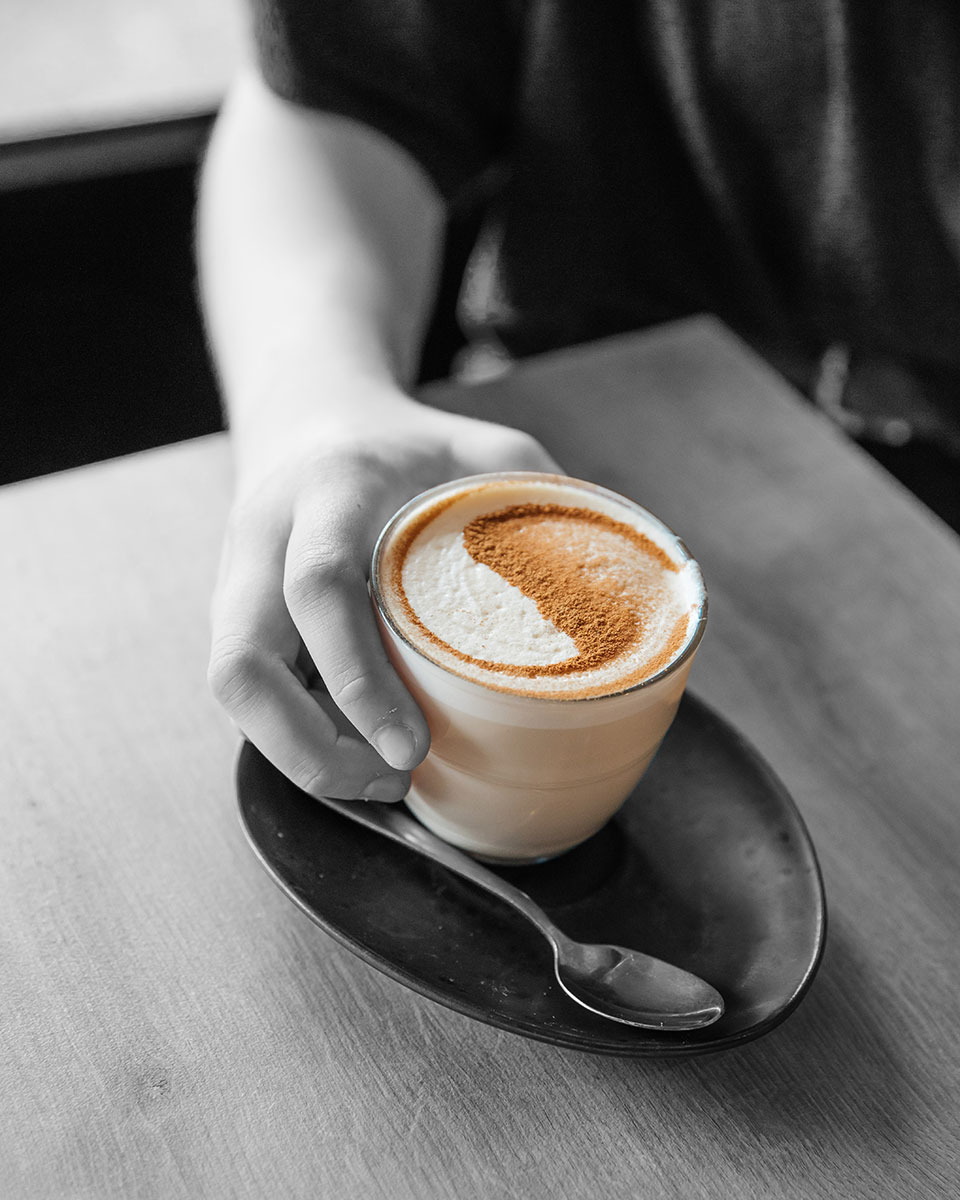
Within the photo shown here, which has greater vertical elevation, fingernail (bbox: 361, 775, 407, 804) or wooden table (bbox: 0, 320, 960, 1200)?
fingernail (bbox: 361, 775, 407, 804)

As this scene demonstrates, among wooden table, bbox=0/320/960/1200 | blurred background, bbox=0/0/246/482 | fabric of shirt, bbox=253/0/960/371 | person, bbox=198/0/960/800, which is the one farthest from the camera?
blurred background, bbox=0/0/246/482

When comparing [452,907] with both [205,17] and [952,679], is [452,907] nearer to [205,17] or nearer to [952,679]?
[952,679]

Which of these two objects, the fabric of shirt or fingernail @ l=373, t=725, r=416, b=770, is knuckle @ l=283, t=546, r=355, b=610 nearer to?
fingernail @ l=373, t=725, r=416, b=770

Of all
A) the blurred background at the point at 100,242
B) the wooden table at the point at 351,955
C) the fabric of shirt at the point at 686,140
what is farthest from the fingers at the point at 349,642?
the blurred background at the point at 100,242

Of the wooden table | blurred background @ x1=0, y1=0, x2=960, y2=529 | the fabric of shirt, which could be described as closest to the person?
the fabric of shirt

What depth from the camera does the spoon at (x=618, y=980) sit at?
0.52 meters

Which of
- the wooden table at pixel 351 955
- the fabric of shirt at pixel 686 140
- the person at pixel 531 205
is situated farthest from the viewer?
the fabric of shirt at pixel 686 140

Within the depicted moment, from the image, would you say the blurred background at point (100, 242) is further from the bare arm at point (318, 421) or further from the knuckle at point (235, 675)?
the knuckle at point (235, 675)

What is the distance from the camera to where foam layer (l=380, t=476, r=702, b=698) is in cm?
56

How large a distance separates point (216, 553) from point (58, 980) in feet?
1.10

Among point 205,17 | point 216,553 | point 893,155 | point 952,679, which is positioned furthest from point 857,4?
point 205,17

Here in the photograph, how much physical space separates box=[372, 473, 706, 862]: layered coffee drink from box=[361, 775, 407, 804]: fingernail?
0.04 ft

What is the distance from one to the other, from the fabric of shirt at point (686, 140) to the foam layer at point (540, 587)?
525 millimetres

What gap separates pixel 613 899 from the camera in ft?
1.98
